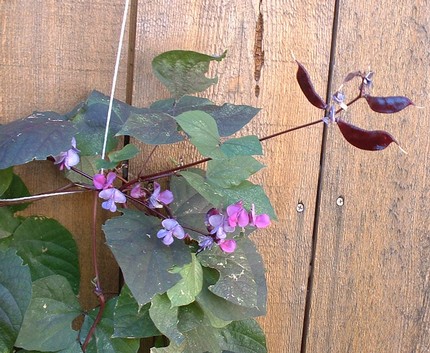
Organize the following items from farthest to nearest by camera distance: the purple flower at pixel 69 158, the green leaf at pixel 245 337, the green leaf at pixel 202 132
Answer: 1. the green leaf at pixel 245 337
2. the purple flower at pixel 69 158
3. the green leaf at pixel 202 132

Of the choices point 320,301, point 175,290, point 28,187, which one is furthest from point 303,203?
point 28,187

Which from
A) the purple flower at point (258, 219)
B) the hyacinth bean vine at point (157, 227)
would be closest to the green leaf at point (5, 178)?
the hyacinth bean vine at point (157, 227)

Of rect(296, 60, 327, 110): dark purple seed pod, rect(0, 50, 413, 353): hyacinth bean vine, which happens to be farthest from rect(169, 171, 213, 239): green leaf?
rect(296, 60, 327, 110): dark purple seed pod

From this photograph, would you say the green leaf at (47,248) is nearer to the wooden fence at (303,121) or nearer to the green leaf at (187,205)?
the wooden fence at (303,121)

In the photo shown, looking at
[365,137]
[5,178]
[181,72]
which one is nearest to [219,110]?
[181,72]

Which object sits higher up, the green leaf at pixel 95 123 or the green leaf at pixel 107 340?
the green leaf at pixel 95 123

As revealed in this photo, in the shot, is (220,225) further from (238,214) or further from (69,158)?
(69,158)

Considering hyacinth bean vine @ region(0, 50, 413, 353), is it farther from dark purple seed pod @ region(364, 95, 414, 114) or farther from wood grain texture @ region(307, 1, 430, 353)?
wood grain texture @ region(307, 1, 430, 353)
